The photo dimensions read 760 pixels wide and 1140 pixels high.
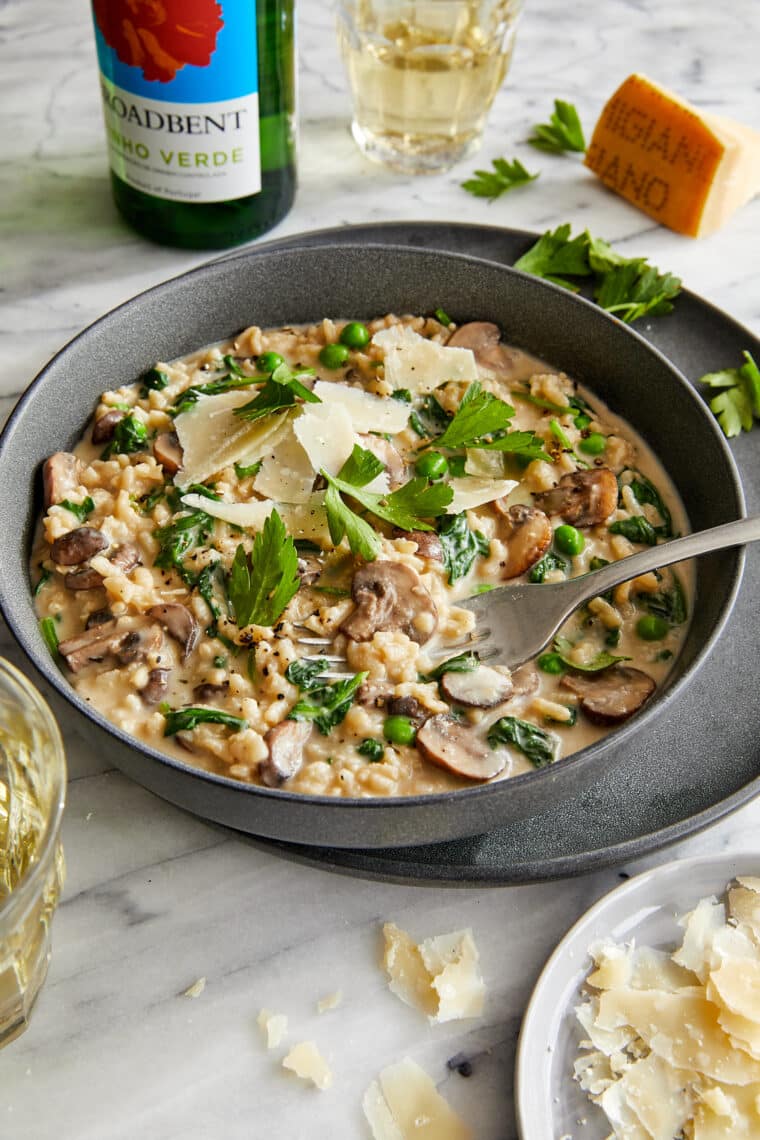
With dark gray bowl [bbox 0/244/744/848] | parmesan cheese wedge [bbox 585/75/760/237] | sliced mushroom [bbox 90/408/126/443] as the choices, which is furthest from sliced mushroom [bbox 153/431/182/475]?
parmesan cheese wedge [bbox 585/75/760/237]

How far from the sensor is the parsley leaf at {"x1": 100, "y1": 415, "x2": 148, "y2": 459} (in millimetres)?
2828

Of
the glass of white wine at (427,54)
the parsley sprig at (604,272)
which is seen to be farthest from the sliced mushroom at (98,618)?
the glass of white wine at (427,54)

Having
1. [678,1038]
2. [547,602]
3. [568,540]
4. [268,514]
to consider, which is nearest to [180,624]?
[268,514]

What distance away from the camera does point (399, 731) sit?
2.32 m

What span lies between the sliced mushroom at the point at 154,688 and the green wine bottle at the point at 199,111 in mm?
1574

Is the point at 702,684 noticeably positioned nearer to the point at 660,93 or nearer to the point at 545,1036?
the point at 545,1036

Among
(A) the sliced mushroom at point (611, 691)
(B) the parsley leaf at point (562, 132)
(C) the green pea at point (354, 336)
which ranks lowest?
(A) the sliced mushroom at point (611, 691)

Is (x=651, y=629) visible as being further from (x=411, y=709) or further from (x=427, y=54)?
(x=427, y=54)

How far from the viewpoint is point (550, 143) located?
4.07 m

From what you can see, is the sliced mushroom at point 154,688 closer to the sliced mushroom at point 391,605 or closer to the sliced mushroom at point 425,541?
the sliced mushroom at point 391,605

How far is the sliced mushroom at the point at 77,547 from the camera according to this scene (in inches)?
100

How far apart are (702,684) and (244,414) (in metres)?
1.20

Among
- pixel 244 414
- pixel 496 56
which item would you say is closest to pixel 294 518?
pixel 244 414

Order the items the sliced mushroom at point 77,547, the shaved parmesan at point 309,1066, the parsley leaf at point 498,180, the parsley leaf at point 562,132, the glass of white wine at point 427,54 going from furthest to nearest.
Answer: the parsley leaf at point 562,132, the parsley leaf at point 498,180, the glass of white wine at point 427,54, the sliced mushroom at point 77,547, the shaved parmesan at point 309,1066
